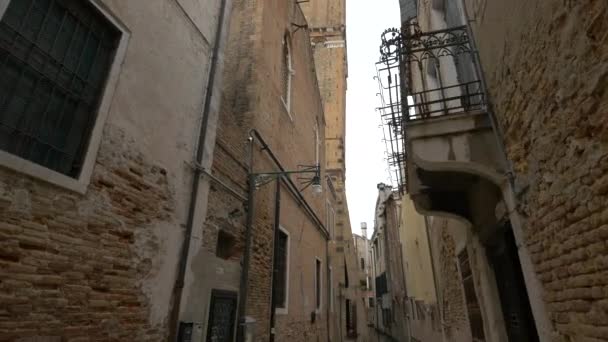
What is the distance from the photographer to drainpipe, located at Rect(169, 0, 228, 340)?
420cm

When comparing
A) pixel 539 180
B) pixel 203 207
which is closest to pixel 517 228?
pixel 539 180

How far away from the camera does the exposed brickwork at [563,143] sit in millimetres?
2195

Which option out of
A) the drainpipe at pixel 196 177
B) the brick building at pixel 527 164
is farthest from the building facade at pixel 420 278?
the drainpipe at pixel 196 177

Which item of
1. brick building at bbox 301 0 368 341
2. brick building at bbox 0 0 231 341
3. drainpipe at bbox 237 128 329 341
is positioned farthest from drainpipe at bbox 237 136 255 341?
brick building at bbox 301 0 368 341

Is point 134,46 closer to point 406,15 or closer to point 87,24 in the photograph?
point 87,24

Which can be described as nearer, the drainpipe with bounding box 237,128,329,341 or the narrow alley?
the narrow alley

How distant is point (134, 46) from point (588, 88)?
408 centimetres

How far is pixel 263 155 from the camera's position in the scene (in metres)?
7.66

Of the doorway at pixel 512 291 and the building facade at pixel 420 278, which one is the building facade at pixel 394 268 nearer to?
the building facade at pixel 420 278

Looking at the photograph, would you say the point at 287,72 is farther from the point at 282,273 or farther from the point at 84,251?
the point at 84,251

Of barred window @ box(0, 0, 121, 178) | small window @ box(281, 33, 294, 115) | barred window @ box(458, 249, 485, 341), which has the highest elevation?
small window @ box(281, 33, 294, 115)

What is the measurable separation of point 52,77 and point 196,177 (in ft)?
6.81

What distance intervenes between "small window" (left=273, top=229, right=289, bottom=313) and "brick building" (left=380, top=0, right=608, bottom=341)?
371 cm

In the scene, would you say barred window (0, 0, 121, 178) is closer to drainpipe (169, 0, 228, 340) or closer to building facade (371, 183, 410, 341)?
drainpipe (169, 0, 228, 340)
